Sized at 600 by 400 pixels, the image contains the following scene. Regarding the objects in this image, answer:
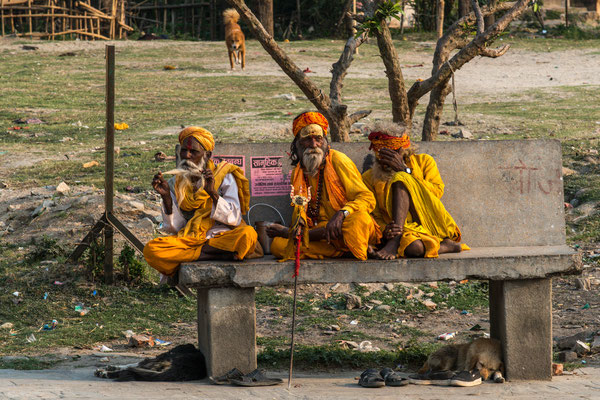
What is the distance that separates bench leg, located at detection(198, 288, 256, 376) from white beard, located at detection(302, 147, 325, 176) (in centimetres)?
88

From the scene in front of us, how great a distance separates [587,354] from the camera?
20.0 ft

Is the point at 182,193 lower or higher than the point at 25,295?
higher

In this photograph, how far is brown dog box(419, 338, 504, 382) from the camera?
5402 mm

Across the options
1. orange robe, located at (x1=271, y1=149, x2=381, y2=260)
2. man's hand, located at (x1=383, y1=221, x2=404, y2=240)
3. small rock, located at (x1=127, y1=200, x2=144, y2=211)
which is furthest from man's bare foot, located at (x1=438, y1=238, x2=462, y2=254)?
small rock, located at (x1=127, y1=200, x2=144, y2=211)

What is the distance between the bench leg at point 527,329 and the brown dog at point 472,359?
67 millimetres

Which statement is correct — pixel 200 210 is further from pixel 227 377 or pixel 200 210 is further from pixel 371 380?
pixel 371 380

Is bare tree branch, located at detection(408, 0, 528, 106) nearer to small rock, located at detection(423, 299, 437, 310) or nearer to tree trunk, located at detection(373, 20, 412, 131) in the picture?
tree trunk, located at detection(373, 20, 412, 131)

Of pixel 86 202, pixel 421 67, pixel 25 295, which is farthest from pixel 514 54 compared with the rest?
pixel 25 295

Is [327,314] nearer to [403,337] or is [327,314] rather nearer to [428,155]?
[403,337]

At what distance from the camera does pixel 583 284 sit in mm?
7863

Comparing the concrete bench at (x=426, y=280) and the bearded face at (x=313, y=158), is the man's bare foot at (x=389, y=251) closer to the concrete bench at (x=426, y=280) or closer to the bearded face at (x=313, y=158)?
the concrete bench at (x=426, y=280)

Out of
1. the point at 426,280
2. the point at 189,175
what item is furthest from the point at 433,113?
the point at 189,175

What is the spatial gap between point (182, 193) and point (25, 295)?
2696mm

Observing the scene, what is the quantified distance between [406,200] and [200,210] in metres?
1.34
